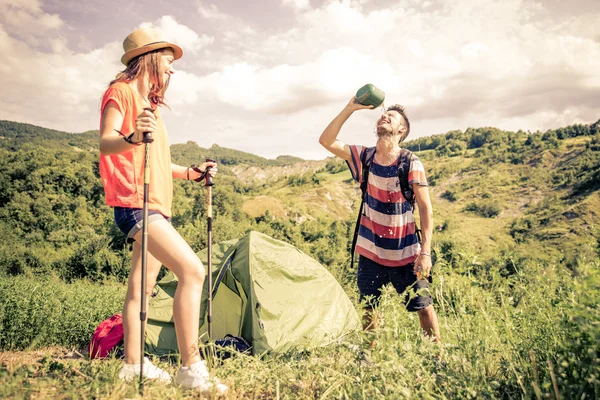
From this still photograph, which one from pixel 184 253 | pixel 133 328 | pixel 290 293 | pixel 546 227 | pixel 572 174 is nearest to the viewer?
pixel 184 253

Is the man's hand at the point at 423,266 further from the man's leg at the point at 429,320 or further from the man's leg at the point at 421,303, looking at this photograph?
the man's leg at the point at 429,320

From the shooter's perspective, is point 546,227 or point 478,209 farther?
point 478,209

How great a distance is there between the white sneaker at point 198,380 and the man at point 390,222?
1.31m

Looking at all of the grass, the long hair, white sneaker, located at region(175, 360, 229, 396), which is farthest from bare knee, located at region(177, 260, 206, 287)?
the long hair

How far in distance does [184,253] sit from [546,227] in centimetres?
8723

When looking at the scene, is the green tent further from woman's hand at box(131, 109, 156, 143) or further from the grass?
woman's hand at box(131, 109, 156, 143)

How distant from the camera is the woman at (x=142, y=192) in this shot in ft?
7.40

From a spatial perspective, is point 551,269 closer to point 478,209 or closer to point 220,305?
point 220,305

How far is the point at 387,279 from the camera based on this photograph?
328cm

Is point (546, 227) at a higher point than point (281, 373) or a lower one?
lower

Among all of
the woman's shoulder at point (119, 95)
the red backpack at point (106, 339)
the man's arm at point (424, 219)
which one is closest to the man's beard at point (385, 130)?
the man's arm at point (424, 219)

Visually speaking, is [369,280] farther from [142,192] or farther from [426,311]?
[142,192]

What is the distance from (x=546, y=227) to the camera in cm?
7550

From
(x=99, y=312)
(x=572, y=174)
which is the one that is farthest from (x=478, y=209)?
(x=99, y=312)
